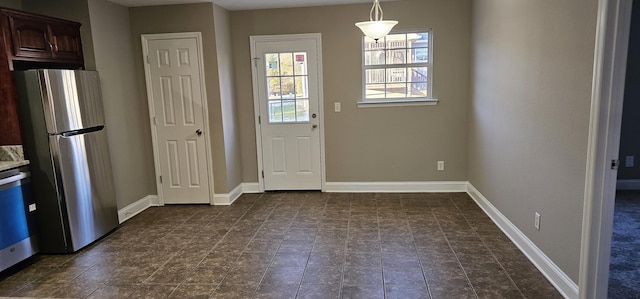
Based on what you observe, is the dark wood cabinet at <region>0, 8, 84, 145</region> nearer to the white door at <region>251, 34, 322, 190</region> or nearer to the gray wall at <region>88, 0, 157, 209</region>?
the gray wall at <region>88, 0, 157, 209</region>

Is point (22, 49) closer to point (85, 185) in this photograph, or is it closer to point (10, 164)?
point (10, 164)

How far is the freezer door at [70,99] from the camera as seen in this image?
3189 mm

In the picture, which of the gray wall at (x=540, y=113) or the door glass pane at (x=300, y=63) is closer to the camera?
the gray wall at (x=540, y=113)

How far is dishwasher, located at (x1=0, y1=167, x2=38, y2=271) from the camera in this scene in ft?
9.72

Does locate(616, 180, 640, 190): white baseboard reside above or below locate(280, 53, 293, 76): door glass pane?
below

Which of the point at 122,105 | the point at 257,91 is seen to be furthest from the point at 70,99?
the point at 257,91

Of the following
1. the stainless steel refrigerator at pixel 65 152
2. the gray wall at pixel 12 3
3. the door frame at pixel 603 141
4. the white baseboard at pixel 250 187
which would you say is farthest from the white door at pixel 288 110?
the door frame at pixel 603 141

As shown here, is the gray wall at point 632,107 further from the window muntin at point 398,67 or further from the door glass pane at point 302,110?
the door glass pane at point 302,110

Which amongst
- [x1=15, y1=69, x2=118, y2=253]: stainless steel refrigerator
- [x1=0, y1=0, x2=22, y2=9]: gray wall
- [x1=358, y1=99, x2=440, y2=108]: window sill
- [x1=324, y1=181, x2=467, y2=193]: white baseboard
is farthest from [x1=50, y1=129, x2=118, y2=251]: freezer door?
[x1=358, y1=99, x2=440, y2=108]: window sill

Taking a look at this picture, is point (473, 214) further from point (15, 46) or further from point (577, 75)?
point (15, 46)

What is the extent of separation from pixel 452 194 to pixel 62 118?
429 cm

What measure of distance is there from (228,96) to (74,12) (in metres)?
1.78

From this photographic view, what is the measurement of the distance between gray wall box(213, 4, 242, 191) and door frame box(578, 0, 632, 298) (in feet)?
12.1

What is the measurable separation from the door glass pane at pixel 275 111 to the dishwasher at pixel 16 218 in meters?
2.67
